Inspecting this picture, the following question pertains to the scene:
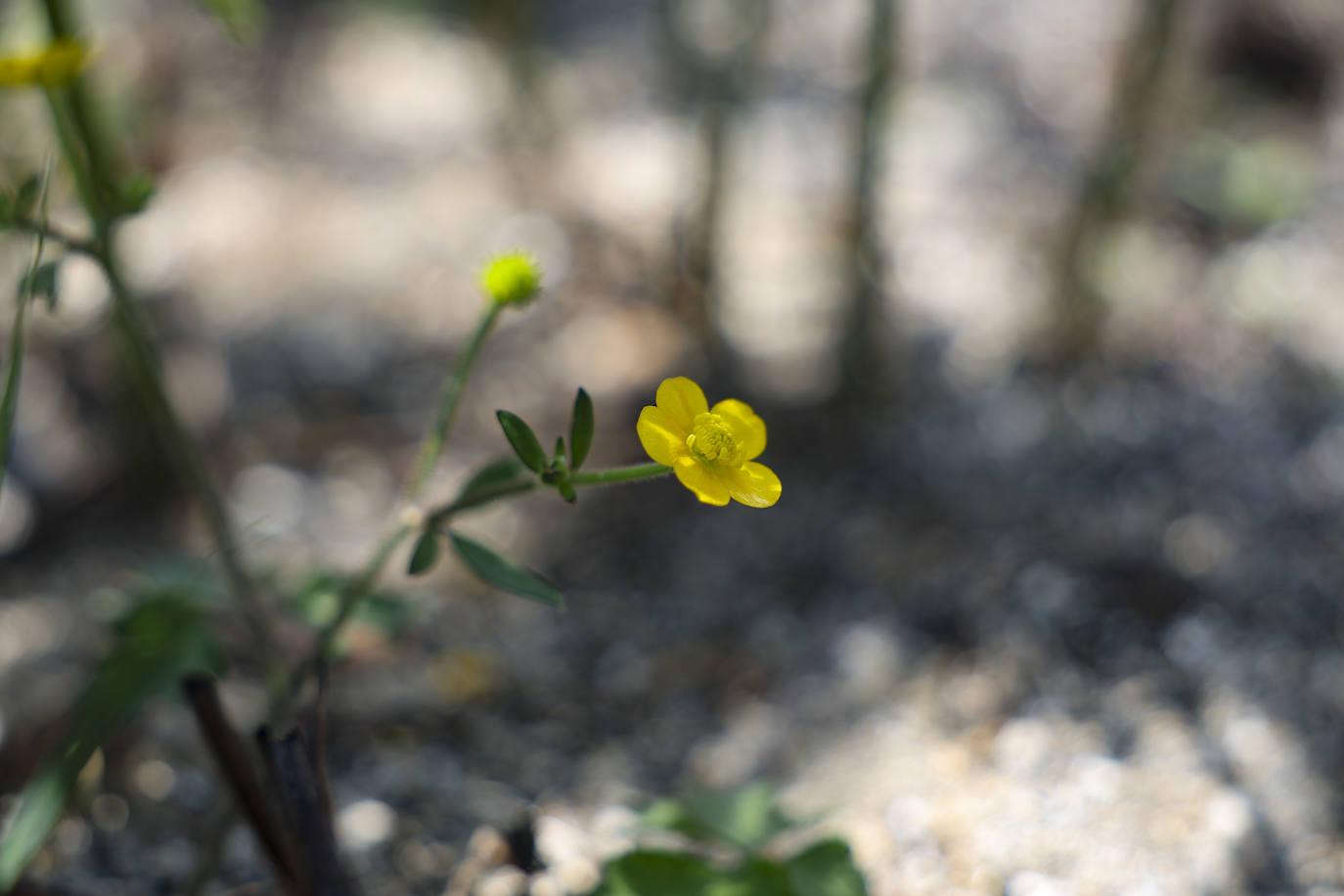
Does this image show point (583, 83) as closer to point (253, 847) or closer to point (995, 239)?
point (995, 239)

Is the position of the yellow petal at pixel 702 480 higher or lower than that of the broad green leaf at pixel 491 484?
higher

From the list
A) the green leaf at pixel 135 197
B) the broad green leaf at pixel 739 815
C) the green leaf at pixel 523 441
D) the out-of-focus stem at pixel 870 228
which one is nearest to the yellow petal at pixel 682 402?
the green leaf at pixel 523 441

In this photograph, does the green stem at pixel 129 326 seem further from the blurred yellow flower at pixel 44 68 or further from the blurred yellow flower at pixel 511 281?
the blurred yellow flower at pixel 511 281

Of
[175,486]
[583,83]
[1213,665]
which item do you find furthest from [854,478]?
[583,83]

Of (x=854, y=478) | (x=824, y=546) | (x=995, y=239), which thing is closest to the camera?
(x=824, y=546)

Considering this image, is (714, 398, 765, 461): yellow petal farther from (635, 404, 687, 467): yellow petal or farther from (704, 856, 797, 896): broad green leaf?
(704, 856, 797, 896): broad green leaf

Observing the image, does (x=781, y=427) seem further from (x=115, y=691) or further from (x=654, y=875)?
(x=115, y=691)

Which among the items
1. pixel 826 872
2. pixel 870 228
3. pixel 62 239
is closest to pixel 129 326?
pixel 62 239
